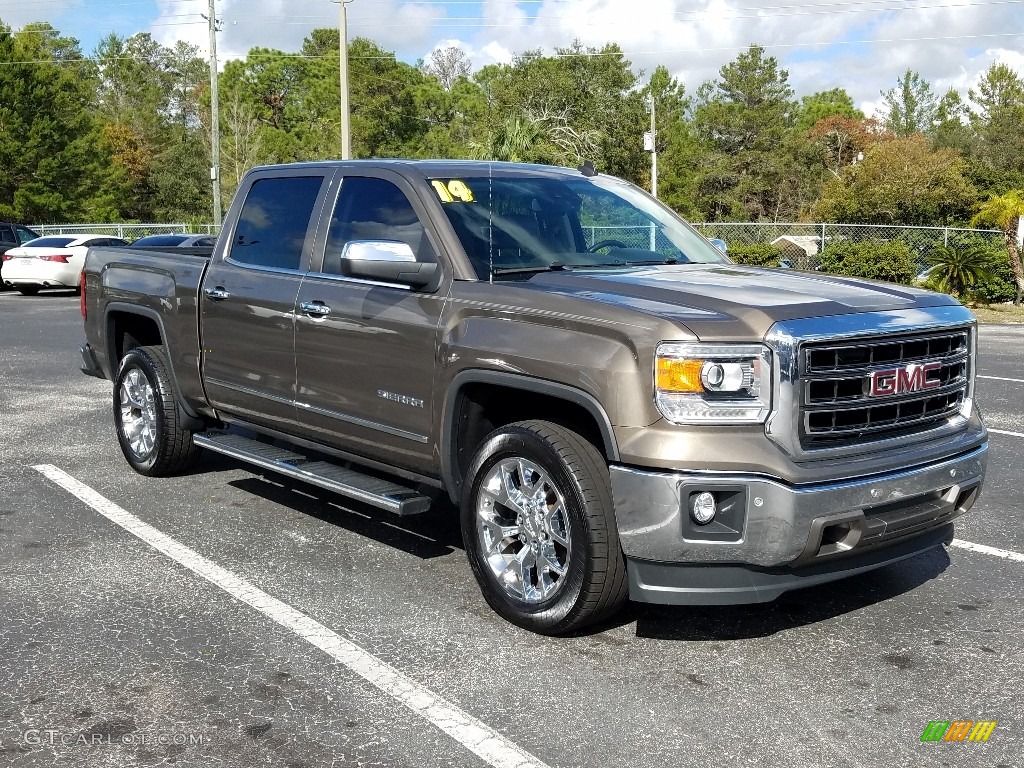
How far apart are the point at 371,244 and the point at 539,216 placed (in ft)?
2.98

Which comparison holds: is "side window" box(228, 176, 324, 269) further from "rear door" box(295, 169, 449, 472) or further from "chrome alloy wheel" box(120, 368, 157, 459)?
"chrome alloy wheel" box(120, 368, 157, 459)

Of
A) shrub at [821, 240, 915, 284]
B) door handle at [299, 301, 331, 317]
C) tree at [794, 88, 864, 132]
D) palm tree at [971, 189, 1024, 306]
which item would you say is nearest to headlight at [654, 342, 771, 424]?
door handle at [299, 301, 331, 317]

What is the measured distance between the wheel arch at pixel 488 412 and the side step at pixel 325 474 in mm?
228

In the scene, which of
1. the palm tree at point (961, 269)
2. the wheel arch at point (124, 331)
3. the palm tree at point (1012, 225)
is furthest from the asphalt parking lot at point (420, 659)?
the palm tree at point (1012, 225)

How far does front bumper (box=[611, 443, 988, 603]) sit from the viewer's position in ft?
12.9

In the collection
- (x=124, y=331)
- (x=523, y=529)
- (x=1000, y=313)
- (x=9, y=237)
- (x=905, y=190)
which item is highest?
(x=905, y=190)

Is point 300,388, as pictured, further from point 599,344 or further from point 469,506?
point 599,344

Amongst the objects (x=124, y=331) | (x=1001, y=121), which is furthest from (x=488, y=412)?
(x=1001, y=121)

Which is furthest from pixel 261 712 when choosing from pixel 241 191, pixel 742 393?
pixel 241 191

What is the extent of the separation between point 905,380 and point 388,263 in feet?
7.08

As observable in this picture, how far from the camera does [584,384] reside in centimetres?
417

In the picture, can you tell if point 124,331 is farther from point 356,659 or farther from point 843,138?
point 843,138

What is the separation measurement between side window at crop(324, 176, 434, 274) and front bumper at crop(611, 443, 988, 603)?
1.69 metres

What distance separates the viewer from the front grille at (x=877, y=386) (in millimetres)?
4055
